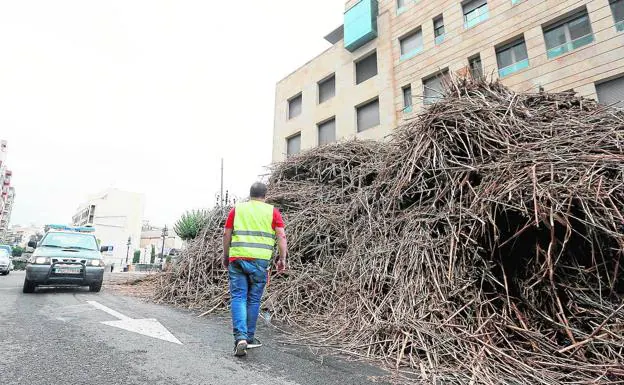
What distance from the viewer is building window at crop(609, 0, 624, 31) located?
435 inches

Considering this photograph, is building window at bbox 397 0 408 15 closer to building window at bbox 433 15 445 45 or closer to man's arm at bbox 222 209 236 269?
building window at bbox 433 15 445 45

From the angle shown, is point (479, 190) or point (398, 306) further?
point (479, 190)

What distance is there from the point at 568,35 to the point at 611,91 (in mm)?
2756

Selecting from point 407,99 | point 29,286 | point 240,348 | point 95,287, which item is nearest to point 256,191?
point 240,348

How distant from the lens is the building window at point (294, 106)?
2225cm

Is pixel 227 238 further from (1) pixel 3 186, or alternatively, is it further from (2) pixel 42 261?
(1) pixel 3 186

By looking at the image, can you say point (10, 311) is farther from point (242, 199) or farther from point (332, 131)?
point (332, 131)

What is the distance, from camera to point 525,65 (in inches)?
515

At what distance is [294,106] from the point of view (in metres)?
22.6

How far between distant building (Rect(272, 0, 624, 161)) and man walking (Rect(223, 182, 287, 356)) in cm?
480

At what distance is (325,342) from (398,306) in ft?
2.91

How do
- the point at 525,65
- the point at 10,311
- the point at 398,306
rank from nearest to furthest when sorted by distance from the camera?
the point at 398,306
the point at 10,311
the point at 525,65

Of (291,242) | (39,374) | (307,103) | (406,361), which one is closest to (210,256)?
(291,242)

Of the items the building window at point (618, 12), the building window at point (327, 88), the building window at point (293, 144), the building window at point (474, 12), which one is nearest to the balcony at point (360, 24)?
the building window at point (327, 88)
